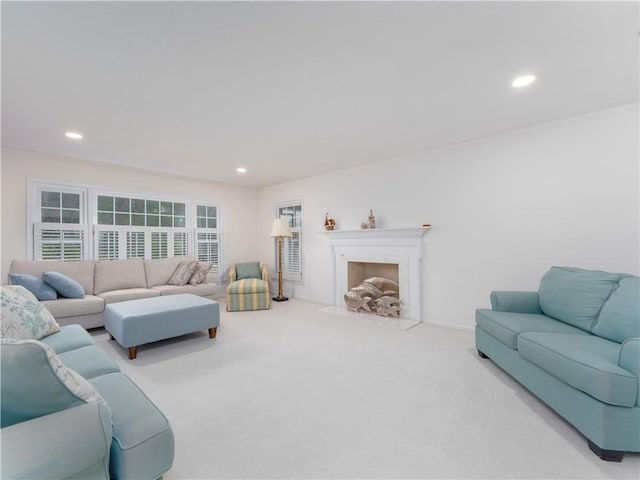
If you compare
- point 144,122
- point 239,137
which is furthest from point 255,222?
point 144,122

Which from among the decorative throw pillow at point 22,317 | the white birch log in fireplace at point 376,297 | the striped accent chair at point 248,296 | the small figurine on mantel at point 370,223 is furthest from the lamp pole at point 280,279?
the decorative throw pillow at point 22,317

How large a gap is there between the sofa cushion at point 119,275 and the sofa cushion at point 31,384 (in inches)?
149

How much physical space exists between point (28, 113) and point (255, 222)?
4136mm

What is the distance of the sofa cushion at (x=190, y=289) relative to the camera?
14.3 ft

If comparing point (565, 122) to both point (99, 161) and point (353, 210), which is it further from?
point (99, 161)

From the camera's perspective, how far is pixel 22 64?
2010 mm

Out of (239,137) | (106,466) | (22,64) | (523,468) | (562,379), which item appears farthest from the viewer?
(239,137)

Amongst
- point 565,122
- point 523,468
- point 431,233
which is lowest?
point 523,468

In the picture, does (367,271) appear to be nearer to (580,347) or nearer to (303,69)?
(580,347)

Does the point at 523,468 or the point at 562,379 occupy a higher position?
the point at 562,379

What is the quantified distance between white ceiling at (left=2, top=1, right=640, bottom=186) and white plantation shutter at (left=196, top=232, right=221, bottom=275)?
241 centimetres

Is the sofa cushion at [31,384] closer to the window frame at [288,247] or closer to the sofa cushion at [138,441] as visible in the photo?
the sofa cushion at [138,441]

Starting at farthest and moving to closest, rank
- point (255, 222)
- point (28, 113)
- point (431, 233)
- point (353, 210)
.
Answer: point (255, 222)
point (353, 210)
point (431, 233)
point (28, 113)

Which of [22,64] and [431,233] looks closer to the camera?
[22,64]
